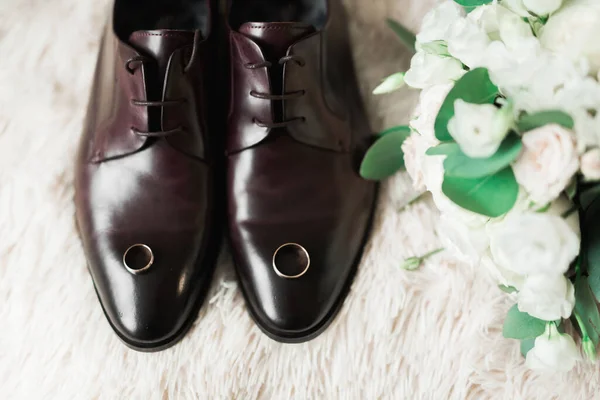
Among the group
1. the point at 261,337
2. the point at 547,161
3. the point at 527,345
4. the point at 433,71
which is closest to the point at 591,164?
the point at 547,161

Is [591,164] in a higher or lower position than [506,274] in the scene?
higher

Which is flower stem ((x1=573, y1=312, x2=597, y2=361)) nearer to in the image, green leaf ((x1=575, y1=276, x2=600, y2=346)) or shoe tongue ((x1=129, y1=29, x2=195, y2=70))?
green leaf ((x1=575, y1=276, x2=600, y2=346))

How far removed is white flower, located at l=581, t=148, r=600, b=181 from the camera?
0.32 metres

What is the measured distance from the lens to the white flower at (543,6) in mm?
340

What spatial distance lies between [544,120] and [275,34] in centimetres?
36

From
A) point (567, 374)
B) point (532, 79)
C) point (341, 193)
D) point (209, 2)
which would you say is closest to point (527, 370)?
point (567, 374)

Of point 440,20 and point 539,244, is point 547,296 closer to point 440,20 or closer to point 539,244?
point 539,244

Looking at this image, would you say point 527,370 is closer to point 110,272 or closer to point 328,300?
point 328,300

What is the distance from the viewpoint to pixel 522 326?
0.47m

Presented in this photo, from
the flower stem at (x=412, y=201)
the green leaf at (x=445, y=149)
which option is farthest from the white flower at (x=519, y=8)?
the flower stem at (x=412, y=201)

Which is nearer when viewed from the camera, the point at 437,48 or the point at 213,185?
the point at 437,48

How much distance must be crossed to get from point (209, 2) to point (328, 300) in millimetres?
410

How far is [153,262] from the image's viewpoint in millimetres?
600

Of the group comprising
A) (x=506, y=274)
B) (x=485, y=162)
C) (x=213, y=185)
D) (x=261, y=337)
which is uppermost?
(x=485, y=162)
